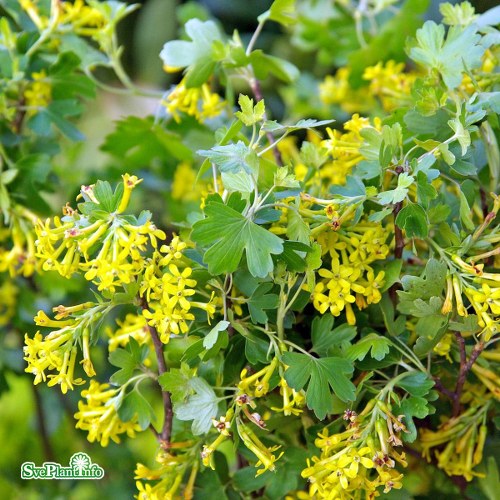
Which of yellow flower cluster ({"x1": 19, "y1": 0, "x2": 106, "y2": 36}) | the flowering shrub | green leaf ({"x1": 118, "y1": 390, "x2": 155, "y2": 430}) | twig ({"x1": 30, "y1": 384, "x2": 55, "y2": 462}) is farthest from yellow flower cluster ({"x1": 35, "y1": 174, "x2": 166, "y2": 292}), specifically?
twig ({"x1": 30, "y1": 384, "x2": 55, "y2": 462})

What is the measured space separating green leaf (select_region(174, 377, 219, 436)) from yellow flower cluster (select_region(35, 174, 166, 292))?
89 millimetres

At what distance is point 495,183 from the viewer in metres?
0.54

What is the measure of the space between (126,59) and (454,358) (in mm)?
1162

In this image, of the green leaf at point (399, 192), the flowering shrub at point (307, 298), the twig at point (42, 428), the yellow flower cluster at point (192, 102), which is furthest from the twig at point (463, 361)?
the twig at point (42, 428)

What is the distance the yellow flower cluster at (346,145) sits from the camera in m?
0.53

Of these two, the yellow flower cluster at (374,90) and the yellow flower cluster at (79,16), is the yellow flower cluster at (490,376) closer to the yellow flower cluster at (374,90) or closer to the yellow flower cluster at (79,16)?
the yellow flower cluster at (374,90)

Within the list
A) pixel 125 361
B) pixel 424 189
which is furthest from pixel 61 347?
pixel 424 189

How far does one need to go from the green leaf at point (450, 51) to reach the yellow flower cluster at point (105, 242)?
0.87ft

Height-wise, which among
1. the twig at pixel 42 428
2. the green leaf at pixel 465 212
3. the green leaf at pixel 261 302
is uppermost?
the green leaf at pixel 465 212

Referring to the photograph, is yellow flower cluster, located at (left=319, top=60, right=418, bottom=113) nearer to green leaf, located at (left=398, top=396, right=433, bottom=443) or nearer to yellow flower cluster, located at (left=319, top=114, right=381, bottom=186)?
yellow flower cluster, located at (left=319, top=114, right=381, bottom=186)

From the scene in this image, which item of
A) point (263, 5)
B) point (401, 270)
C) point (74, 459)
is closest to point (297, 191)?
point (401, 270)

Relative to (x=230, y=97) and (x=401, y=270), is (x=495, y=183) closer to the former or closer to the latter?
(x=401, y=270)

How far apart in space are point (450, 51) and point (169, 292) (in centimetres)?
30

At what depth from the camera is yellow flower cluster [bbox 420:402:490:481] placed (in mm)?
518
